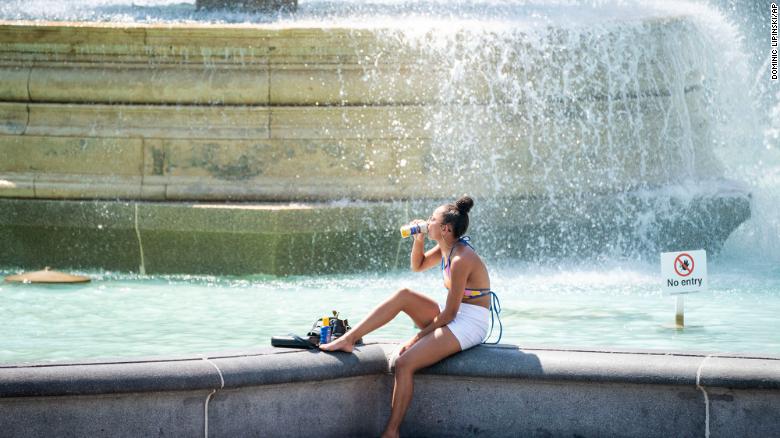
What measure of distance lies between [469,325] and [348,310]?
9.25 feet

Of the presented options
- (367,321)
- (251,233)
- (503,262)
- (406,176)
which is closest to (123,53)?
(251,233)

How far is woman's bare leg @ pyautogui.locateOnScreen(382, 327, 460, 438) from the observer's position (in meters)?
5.85

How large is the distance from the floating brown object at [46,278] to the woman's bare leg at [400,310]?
4.78 m

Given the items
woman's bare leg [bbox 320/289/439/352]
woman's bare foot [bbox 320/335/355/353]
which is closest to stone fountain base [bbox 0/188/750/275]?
woman's bare leg [bbox 320/289/439/352]

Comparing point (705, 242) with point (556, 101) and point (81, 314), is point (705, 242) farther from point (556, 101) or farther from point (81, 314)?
point (81, 314)

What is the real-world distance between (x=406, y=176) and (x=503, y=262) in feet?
3.73

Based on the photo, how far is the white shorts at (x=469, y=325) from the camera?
600 cm

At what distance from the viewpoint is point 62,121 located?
11148 millimetres

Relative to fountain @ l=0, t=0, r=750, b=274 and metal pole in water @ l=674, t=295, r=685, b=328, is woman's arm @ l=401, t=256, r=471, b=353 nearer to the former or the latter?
metal pole in water @ l=674, t=295, r=685, b=328

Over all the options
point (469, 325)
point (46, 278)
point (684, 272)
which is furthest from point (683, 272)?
point (46, 278)

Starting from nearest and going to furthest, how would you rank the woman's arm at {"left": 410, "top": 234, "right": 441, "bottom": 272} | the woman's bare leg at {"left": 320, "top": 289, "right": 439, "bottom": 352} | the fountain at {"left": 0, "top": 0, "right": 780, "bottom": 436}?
the woman's bare leg at {"left": 320, "top": 289, "right": 439, "bottom": 352} → the woman's arm at {"left": 410, "top": 234, "right": 441, "bottom": 272} → the fountain at {"left": 0, "top": 0, "right": 780, "bottom": 436}

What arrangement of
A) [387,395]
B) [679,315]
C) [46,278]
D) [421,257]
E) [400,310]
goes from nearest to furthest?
[387,395] → [400,310] → [421,257] → [679,315] → [46,278]

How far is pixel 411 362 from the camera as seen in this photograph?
5875 millimetres

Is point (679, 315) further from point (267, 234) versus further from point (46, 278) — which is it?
point (46, 278)
